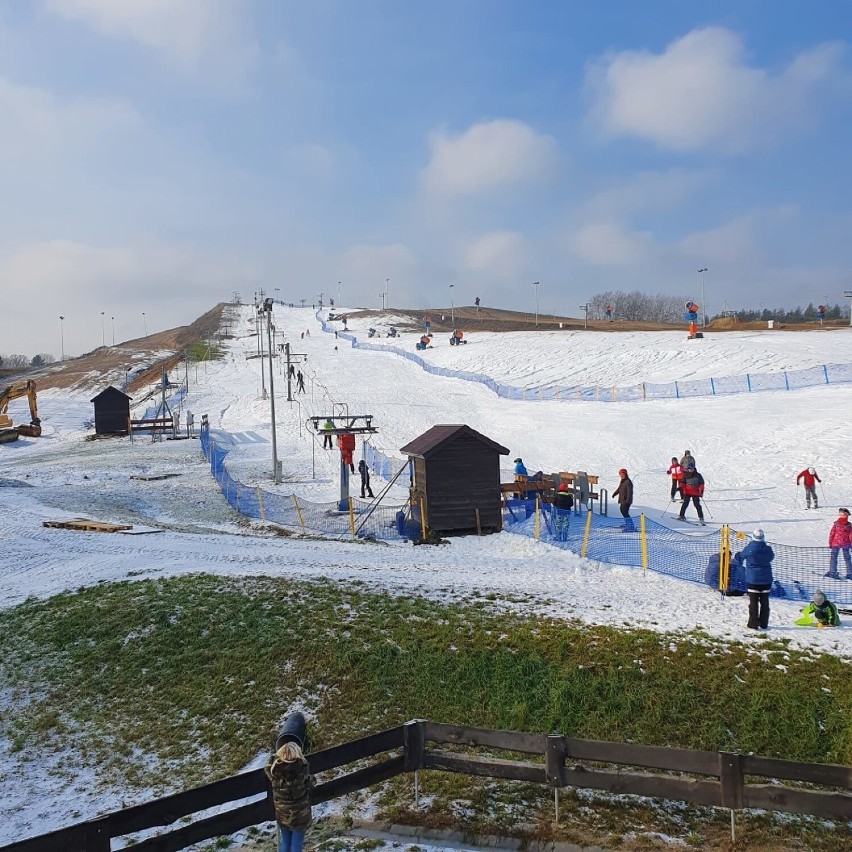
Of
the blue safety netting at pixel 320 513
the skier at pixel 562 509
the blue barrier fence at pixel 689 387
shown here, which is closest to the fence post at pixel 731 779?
the skier at pixel 562 509

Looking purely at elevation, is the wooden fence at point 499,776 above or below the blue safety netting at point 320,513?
below

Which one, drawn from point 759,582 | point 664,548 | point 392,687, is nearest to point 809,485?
point 664,548

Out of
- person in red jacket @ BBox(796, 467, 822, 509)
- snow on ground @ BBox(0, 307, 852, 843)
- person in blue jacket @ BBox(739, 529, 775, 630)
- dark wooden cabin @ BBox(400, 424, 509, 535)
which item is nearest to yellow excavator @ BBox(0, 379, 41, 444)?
snow on ground @ BBox(0, 307, 852, 843)

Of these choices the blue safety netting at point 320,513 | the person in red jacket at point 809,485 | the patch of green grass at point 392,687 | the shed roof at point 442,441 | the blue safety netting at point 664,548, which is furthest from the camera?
the person in red jacket at point 809,485

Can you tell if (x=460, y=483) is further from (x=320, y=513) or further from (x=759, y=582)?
(x=759, y=582)

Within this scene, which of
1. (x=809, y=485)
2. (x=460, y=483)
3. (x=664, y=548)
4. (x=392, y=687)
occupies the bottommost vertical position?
(x=392, y=687)

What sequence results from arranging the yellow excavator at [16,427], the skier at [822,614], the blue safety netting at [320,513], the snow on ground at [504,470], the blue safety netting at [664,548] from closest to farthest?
the skier at [822,614] → the snow on ground at [504,470] → the blue safety netting at [664,548] → the blue safety netting at [320,513] → the yellow excavator at [16,427]

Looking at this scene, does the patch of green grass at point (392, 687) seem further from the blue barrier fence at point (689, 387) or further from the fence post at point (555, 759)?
the blue barrier fence at point (689, 387)

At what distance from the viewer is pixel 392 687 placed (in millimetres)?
11016

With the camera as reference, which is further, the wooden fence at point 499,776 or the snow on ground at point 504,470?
the snow on ground at point 504,470

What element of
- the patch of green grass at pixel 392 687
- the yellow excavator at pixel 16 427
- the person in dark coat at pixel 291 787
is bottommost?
the patch of green grass at pixel 392 687

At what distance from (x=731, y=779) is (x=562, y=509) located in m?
14.9

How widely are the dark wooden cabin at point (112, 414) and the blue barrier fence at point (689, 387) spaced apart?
24.6m

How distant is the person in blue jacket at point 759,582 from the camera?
491 inches
